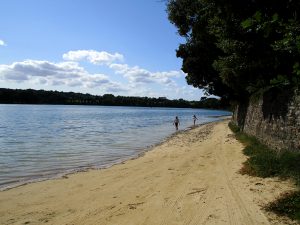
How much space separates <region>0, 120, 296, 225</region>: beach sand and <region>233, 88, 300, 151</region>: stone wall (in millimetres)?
2101

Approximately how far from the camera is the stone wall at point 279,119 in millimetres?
13195

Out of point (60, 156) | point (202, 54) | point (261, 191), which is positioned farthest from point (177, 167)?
point (202, 54)

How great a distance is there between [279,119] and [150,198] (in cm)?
765

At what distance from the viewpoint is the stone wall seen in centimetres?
1320

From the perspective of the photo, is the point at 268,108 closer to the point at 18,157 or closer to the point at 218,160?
the point at 218,160

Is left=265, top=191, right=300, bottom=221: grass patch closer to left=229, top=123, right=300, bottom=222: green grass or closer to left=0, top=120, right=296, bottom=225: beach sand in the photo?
left=229, top=123, right=300, bottom=222: green grass

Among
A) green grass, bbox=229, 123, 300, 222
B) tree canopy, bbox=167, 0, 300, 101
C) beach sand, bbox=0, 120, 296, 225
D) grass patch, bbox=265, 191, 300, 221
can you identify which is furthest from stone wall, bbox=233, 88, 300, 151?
grass patch, bbox=265, 191, 300, 221

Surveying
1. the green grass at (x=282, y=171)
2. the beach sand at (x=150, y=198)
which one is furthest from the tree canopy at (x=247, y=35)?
the beach sand at (x=150, y=198)

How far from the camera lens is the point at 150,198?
10.3 metres

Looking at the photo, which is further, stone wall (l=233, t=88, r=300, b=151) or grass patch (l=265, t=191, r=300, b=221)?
stone wall (l=233, t=88, r=300, b=151)

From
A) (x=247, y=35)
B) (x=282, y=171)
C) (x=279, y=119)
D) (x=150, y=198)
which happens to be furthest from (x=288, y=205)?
(x=247, y=35)

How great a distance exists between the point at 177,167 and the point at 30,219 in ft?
25.8

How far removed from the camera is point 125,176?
563 inches

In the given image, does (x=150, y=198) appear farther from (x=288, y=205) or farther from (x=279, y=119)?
(x=279, y=119)
